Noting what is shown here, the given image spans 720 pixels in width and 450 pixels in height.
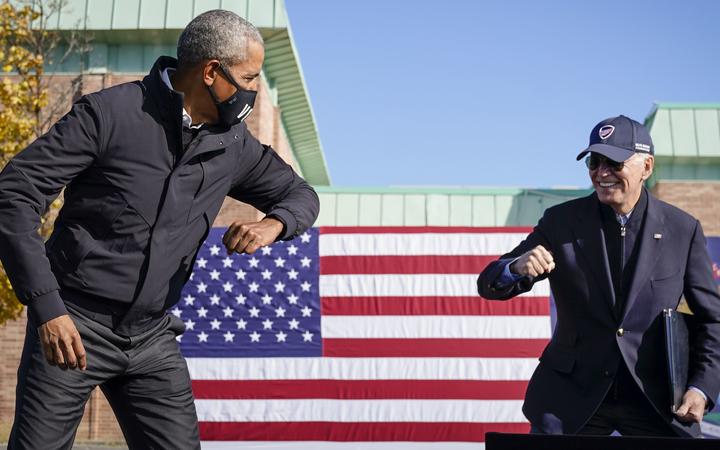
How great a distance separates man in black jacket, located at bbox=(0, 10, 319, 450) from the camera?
9.11ft

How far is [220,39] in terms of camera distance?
9.98 ft

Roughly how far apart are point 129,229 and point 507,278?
1.38 meters

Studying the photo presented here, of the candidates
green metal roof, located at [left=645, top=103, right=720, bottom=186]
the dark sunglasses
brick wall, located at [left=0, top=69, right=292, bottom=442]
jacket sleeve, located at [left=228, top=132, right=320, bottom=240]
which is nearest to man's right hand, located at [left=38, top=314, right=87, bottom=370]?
jacket sleeve, located at [left=228, top=132, right=320, bottom=240]

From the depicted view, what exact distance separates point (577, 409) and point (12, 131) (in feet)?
31.9

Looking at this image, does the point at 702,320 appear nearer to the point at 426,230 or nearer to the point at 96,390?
the point at 426,230

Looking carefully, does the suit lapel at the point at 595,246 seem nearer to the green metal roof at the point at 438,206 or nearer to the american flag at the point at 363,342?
the american flag at the point at 363,342

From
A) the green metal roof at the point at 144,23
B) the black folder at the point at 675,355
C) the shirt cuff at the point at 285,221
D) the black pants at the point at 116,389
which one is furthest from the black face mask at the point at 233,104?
the green metal roof at the point at 144,23

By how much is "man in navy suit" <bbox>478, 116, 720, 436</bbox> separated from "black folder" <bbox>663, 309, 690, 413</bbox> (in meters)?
0.04

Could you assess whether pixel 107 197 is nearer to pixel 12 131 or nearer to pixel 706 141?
pixel 12 131

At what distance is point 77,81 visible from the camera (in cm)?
1451

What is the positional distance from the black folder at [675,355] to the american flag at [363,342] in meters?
6.63

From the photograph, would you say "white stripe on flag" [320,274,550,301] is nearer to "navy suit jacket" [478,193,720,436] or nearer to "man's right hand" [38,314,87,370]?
"navy suit jacket" [478,193,720,436]

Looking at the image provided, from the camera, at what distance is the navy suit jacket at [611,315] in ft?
11.1

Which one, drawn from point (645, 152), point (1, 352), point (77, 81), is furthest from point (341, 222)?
point (645, 152)
